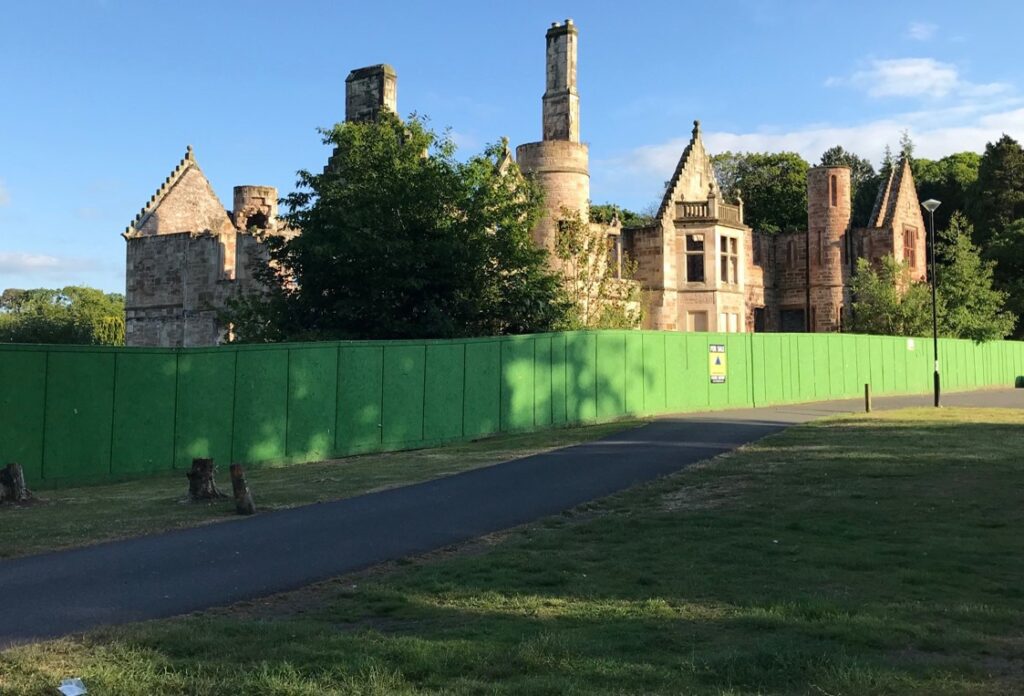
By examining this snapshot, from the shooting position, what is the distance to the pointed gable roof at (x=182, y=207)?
148 feet

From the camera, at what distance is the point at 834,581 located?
7.43 m

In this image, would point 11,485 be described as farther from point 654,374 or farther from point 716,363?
point 716,363

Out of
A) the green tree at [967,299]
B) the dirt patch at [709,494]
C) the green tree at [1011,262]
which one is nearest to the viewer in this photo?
the dirt patch at [709,494]

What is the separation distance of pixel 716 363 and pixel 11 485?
819 inches

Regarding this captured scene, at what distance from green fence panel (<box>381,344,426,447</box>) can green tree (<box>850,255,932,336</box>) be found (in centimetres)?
3004

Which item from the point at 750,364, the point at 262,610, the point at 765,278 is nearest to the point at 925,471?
the point at 262,610

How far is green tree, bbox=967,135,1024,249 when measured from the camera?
58719 millimetres

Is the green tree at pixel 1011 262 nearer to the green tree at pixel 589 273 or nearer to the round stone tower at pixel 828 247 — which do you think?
the round stone tower at pixel 828 247

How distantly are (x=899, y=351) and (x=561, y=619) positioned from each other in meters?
36.4

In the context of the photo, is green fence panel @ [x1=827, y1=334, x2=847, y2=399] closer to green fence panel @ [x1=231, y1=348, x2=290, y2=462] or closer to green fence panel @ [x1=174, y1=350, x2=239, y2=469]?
green fence panel @ [x1=231, y1=348, x2=290, y2=462]

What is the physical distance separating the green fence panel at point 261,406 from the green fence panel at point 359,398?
1274 mm

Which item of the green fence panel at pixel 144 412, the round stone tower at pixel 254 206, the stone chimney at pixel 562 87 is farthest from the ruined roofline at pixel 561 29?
the green fence panel at pixel 144 412

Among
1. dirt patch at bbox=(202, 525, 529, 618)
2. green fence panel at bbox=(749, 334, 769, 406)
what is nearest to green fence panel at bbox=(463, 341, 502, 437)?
green fence panel at bbox=(749, 334, 769, 406)

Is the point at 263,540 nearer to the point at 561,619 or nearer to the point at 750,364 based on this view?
the point at 561,619
